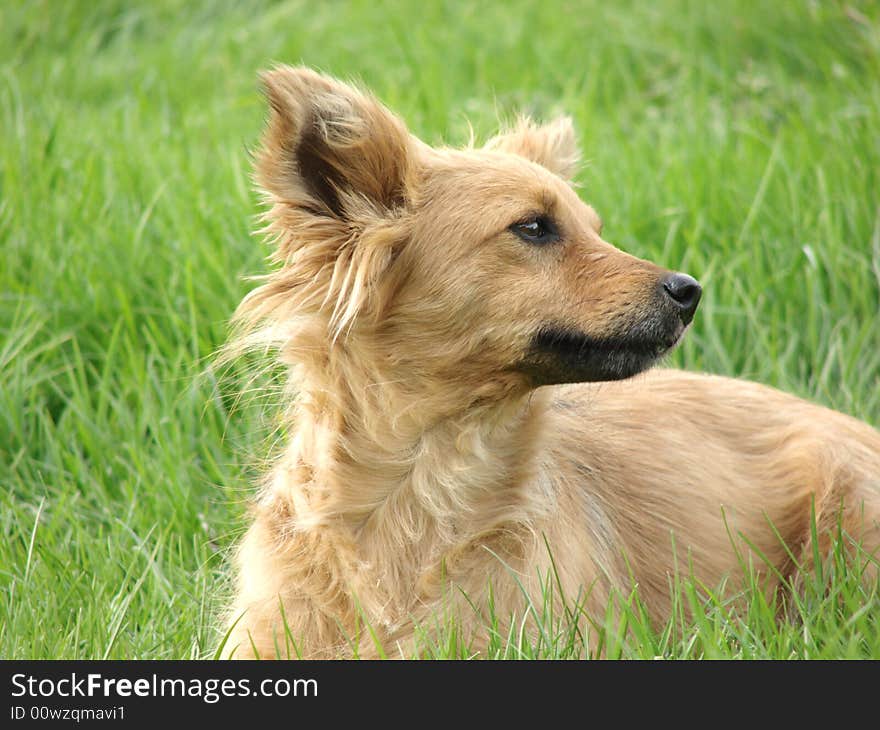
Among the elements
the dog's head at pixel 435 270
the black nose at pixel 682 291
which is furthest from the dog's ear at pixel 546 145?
the black nose at pixel 682 291

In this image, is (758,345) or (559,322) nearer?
(559,322)

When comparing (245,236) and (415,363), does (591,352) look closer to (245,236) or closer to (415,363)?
(415,363)

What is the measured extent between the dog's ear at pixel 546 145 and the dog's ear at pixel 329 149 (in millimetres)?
688

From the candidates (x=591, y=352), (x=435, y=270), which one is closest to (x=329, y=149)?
(x=435, y=270)

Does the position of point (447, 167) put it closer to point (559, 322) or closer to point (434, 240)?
point (434, 240)

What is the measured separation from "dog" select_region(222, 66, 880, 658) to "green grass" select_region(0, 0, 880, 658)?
358mm

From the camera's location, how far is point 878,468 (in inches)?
164

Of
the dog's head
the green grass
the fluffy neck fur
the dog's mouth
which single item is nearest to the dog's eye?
the dog's head

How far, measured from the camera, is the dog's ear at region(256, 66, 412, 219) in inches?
126

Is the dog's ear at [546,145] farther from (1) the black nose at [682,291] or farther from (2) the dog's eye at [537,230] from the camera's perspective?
(1) the black nose at [682,291]

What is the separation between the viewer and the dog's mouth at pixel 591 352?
3307mm
